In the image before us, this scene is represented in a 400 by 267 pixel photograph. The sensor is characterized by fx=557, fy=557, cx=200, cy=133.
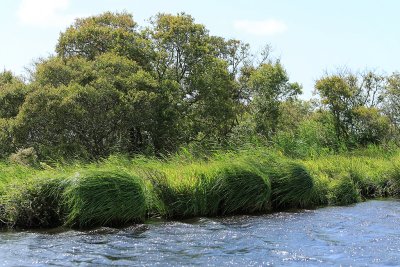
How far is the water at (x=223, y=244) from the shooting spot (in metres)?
11.6

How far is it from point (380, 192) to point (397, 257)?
11.4m

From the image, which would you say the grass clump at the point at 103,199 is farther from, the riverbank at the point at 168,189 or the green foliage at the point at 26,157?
the green foliage at the point at 26,157

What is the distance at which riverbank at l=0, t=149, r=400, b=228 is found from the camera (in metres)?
14.9

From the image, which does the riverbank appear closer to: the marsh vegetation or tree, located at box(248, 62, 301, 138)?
the marsh vegetation

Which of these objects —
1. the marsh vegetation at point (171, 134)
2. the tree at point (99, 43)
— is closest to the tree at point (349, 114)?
the marsh vegetation at point (171, 134)

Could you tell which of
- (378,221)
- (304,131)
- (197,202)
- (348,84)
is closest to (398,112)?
(348,84)

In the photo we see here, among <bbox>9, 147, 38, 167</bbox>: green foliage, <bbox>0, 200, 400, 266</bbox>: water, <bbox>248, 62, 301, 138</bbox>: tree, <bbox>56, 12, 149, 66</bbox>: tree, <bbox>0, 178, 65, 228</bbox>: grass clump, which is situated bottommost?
<bbox>0, 200, 400, 266</bbox>: water

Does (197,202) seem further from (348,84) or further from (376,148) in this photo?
(348,84)

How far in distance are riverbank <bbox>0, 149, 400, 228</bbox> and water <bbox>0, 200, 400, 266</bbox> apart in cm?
69

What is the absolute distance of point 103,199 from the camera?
48.8 feet

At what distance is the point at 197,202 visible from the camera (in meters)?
17.1

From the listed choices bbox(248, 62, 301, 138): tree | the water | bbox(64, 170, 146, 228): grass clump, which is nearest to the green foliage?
bbox(64, 170, 146, 228): grass clump

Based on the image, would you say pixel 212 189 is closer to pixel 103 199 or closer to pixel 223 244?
pixel 103 199

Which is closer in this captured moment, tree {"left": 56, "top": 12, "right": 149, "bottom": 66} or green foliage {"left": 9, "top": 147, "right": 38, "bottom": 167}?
green foliage {"left": 9, "top": 147, "right": 38, "bottom": 167}
